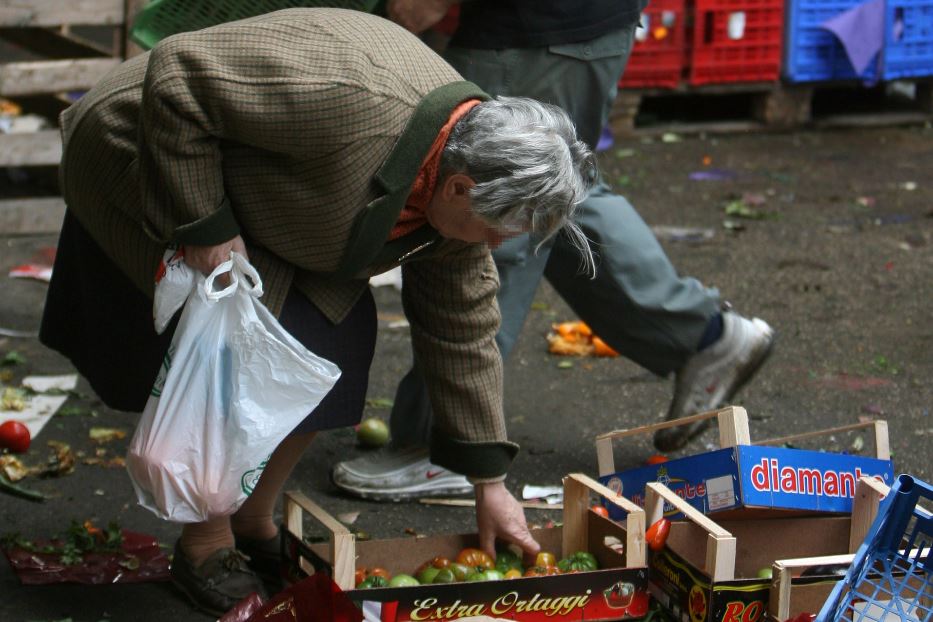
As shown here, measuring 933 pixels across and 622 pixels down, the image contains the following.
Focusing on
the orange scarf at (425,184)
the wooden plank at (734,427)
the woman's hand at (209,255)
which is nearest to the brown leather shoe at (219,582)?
the woman's hand at (209,255)

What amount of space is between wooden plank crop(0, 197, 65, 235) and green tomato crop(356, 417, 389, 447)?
2559 millimetres

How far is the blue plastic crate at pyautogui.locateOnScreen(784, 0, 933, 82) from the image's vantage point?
764cm

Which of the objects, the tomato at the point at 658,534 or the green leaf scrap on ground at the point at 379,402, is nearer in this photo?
the tomato at the point at 658,534

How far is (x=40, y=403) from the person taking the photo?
4047 mm

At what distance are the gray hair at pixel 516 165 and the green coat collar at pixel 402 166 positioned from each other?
0.04 m

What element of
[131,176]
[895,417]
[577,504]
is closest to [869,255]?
[895,417]

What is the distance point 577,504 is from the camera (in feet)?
9.20

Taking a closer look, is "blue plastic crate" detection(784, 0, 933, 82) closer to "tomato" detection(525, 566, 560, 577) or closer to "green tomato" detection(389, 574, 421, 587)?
"tomato" detection(525, 566, 560, 577)

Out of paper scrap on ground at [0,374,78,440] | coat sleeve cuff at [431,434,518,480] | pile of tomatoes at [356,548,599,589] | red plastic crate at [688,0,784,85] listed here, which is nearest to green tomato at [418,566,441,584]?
pile of tomatoes at [356,548,599,589]

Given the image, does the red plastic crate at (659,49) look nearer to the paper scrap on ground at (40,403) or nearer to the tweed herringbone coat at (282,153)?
the paper scrap on ground at (40,403)

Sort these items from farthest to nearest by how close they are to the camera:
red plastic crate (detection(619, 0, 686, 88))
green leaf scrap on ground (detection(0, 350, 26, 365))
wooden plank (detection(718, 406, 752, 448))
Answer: red plastic crate (detection(619, 0, 686, 88))
green leaf scrap on ground (detection(0, 350, 26, 365))
wooden plank (detection(718, 406, 752, 448))

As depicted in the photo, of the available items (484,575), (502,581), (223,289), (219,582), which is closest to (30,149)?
(219,582)

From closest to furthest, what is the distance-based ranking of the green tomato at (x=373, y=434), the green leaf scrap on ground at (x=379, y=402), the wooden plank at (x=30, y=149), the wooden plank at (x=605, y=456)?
1. the wooden plank at (x=605, y=456)
2. the green tomato at (x=373, y=434)
3. the green leaf scrap on ground at (x=379, y=402)
4. the wooden plank at (x=30, y=149)

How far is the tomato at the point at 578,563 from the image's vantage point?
2.69m
